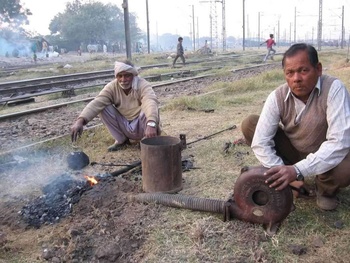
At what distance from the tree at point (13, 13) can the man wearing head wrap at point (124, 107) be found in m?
49.3

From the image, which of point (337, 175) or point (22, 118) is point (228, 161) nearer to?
point (337, 175)

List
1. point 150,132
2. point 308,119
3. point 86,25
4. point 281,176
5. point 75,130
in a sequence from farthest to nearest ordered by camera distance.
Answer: point 86,25 < point 75,130 < point 150,132 < point 308,119 < point 281,176

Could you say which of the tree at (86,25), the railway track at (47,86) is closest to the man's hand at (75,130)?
the railway track at (47,86)

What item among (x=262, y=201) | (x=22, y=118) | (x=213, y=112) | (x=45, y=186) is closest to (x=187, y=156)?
(x=45, y=186)

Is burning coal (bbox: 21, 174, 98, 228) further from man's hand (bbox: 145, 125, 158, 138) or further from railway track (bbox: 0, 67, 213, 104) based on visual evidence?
railway track (bbox: 0, 67, 213, 104)

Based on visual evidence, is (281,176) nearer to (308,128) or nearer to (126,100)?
(308,128)

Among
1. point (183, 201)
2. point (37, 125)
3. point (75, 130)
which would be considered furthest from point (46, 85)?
point (183, 201)

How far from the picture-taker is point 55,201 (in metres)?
3.85

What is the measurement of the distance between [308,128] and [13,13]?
178 ft

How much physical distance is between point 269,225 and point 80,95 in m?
10.2

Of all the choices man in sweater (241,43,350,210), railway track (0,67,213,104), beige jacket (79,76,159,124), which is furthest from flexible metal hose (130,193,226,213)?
railway track (0,67,213,104)

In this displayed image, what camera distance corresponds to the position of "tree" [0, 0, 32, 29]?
48.4 meters

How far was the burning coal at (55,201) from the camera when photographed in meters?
3.64

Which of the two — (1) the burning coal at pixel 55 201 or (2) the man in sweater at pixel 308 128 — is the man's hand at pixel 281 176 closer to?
(2) the man in sweater at pixel 308 128
